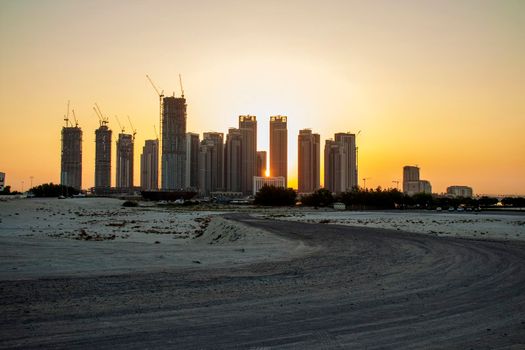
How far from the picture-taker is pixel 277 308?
12.6 m

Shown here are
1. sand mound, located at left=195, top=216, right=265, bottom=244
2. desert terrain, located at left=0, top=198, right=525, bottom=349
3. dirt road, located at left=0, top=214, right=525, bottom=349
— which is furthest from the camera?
sand mound, located at left=195, top=216, right=265, bottom=244

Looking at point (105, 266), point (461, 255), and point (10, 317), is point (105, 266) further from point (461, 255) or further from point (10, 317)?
point (461, 255)

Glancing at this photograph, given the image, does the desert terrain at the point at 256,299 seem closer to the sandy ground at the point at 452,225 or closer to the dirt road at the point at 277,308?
the dirt road at the point at 277,308

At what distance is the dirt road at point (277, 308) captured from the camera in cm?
967

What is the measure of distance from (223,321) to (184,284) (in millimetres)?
5101

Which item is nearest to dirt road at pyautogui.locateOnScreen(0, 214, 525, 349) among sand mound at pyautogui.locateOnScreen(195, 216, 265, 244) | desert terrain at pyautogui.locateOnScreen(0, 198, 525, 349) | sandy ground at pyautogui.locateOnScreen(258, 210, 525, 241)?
desert terrain at pyautogui.locateOnScreen(0, 198, 525, 349)

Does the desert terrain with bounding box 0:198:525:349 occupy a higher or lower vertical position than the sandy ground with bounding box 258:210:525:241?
higher

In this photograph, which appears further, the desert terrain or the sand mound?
the sand mound

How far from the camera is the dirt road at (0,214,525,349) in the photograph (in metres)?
9.67

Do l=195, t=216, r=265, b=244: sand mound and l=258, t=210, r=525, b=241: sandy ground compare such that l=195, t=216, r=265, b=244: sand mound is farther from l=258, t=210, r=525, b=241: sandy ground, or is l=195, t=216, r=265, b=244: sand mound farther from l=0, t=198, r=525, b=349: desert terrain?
l=258, t=210, r=525, b=241: sandy ground

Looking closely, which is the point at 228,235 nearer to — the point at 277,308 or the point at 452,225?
the point at 277,308

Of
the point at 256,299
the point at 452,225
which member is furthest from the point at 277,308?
the point at 452,225

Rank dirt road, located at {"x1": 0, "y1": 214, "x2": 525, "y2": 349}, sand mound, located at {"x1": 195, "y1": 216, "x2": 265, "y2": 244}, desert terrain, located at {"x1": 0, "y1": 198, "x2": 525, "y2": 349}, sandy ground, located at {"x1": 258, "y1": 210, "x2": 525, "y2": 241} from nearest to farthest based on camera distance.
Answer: dirt road, located at {"x1": 0, "y1": 214, "x2": 525, "y2": 349}
desert terrain, located at {"x1": 0, "y1": 198, "x2": 525, "y2": 349}
sand mound, located at {"x1": 195, "y1": 216, "x2": 265, "y2": 244}
sandy ground, located at {"x1": 258, "y1": 210, "x2": 525, "y2": 241}

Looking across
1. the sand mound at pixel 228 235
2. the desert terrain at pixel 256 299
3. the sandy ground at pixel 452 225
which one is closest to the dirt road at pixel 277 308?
the desert terrain at pixel 256 299
